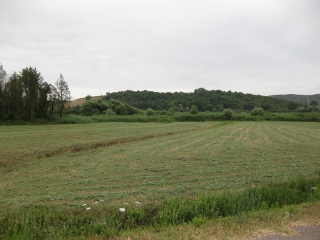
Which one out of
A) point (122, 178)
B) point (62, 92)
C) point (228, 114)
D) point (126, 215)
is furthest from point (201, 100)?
point (126, 215)

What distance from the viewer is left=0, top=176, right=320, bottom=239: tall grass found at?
5133 millimetres

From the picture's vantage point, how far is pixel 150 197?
8.16 metres

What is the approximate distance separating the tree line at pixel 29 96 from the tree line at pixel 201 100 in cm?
7954

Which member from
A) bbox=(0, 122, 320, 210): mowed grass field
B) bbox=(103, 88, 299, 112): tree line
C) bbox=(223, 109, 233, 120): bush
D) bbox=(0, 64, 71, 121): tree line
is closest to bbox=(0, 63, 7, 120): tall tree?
bbox=(0, 64, 71, 121): tree line

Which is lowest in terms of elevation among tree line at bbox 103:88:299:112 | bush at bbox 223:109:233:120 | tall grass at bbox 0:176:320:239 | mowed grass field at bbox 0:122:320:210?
mowed grass field at bbox 0:122:320:210

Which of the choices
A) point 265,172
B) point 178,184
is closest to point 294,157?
point 265,172

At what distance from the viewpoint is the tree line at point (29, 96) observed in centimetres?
Result: 5306

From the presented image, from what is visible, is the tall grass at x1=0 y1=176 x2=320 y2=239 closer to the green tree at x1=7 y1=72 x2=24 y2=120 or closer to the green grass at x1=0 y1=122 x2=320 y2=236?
the green grass at x1=0 y1=122 x2=320 y2=236

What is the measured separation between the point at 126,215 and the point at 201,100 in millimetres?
149045

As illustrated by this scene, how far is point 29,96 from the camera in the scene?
56031mm

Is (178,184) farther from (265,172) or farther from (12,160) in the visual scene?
(12,160)

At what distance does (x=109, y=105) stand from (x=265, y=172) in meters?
88.1

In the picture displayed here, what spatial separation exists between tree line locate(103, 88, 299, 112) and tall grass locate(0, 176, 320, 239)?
427 feet

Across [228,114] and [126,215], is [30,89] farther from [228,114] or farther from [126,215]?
[228,114]
